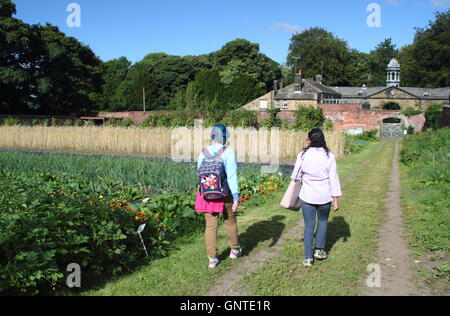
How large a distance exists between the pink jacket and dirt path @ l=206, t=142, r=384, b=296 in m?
1.00

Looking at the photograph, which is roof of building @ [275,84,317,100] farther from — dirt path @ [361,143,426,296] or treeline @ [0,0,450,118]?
dirt path @ [361,143,426,296]

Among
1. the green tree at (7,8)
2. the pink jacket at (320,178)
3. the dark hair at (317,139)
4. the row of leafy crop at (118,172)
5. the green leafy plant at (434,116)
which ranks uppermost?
the green tree at (7,8)

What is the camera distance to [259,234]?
20.6 feet

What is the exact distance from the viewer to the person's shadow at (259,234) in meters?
5.61

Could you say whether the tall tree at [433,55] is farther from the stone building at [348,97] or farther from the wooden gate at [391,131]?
the wooden gate at [391,131]

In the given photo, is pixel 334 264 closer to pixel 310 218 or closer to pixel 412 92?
pixel 310 218

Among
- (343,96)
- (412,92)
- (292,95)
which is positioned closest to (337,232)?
(292,95)

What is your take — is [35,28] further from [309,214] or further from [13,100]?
[309,214]

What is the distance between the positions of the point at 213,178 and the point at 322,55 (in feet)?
238

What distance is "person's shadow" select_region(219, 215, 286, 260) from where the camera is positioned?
561cm

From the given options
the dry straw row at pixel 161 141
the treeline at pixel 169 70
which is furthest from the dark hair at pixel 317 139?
the treeline at pixel 169 70

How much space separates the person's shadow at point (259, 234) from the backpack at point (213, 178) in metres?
1.07

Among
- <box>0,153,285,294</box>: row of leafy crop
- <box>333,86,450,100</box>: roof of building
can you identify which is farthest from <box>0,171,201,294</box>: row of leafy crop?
<box>333,86,450,100</box>: roof of building

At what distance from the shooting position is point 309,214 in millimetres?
4887
